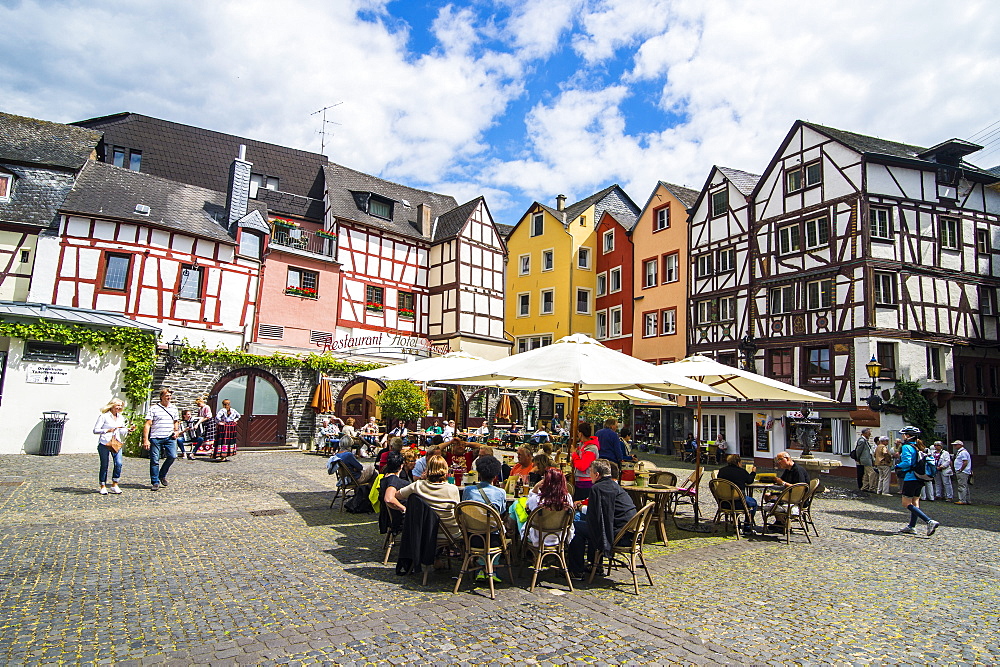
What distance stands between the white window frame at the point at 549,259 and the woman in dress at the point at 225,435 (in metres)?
24.3

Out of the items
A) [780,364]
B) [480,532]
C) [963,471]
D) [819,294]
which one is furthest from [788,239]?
[480,532]

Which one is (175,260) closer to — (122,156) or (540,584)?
(122,156)

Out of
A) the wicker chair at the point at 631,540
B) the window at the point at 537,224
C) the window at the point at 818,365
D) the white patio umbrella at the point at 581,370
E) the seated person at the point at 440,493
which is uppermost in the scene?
the window at the point at 537,224

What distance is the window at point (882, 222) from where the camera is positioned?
901 inches

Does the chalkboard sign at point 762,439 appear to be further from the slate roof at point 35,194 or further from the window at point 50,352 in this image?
the slate roof at point 35,194

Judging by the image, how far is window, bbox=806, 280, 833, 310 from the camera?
2360cm

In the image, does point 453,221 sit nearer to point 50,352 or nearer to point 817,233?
point 817,233

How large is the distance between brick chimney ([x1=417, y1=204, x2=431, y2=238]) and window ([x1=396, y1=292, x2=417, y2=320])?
3.65 metres

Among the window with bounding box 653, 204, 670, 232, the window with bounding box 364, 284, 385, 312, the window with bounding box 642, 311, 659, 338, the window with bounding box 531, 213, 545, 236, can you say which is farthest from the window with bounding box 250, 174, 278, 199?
the window with bounding box 642, 311, 659, 338

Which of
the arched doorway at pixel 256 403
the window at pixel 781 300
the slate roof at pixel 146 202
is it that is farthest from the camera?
the window at pixel 781 300

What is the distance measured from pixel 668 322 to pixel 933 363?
11.8 m

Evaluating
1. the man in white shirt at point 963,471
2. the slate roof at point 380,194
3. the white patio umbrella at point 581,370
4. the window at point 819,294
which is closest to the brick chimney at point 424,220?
the slate roof at point 380,194

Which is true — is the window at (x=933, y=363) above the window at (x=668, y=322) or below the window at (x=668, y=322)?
below

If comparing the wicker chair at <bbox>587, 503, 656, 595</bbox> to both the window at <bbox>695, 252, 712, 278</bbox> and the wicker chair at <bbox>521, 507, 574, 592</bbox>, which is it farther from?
the window at <bbox>695, 252, 712, 278</bbox>
